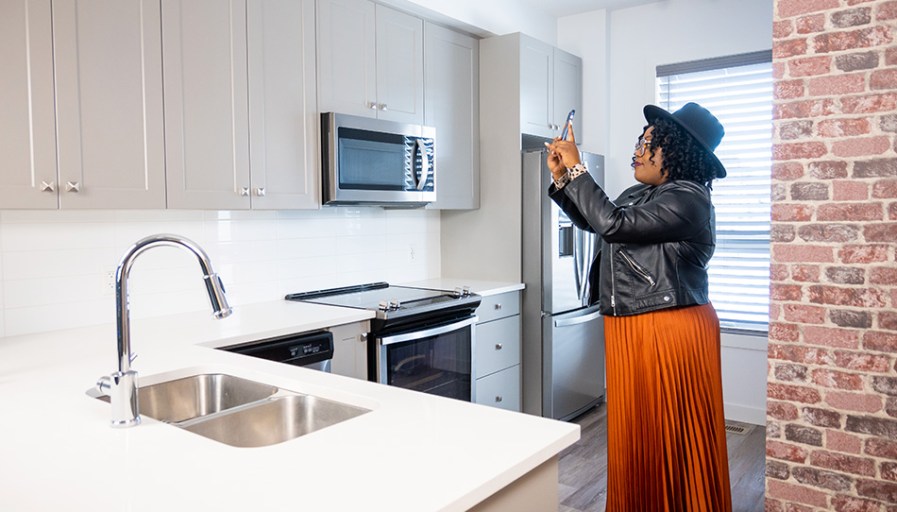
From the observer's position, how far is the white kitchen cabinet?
269cm

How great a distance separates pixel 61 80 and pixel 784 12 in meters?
2.39

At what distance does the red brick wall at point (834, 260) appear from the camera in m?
2.11

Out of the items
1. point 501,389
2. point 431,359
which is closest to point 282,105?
point 431,359

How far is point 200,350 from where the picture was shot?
6.54ft

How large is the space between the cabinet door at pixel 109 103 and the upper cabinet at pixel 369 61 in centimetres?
84

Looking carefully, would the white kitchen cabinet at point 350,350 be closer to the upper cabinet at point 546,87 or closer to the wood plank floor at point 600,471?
the wood plank floor at point 600,471

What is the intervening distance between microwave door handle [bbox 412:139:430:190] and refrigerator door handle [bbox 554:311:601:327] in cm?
114

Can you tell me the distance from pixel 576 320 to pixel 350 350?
1.76 m

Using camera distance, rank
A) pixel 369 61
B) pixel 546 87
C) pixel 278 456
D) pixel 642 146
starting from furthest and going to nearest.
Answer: pixel 546 87
pixel 369 61
pixel 642 146
pixel 278 456

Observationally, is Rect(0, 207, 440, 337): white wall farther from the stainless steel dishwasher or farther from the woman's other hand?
the woman's other hand

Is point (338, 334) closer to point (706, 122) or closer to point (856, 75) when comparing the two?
point (706, 122)

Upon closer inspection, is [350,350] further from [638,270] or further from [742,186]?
[742,186]

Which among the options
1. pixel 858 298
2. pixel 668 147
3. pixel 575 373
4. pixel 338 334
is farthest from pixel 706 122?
pixel 575 373

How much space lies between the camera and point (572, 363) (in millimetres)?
4059
